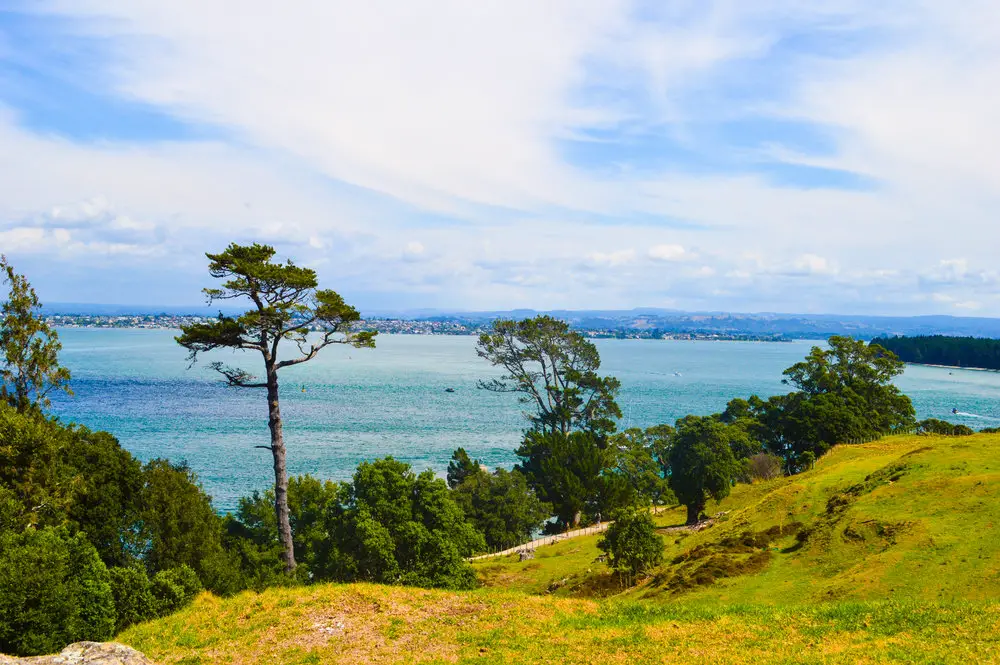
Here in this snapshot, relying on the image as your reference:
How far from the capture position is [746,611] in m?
16.8

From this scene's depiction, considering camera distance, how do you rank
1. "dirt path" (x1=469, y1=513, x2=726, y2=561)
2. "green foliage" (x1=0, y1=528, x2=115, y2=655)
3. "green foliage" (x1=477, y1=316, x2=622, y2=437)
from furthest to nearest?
"green foliage" (x1=477, y1=316, x2=622, y2=437) → "dirt path" (x1=469, y1=513, x2=726, y2=561) → "green foliage" (x1=0, y1=528, x2=115, y2=655)

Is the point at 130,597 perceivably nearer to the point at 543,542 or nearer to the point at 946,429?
the point at 543,542

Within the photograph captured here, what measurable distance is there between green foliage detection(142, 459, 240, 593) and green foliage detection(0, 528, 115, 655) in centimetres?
695

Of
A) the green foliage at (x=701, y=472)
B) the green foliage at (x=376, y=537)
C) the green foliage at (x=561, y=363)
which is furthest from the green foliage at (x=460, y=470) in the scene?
the green foliage at (x=376, y=537)

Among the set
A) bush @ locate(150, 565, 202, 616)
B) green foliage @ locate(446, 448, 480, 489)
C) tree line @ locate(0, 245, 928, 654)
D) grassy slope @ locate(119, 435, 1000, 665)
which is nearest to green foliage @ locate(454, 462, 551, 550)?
tree line @ locate(0, 245, 928, 654)

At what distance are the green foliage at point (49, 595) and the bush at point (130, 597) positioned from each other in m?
0.66

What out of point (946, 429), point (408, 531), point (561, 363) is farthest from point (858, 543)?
point (561, 363)

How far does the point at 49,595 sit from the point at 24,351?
591 inches

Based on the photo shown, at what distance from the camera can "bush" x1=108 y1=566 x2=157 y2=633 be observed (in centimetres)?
1800

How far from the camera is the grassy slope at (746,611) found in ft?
45.3

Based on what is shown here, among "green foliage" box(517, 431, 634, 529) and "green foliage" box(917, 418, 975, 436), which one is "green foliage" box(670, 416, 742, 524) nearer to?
"green foliage" box(517, 431, 634, 529)

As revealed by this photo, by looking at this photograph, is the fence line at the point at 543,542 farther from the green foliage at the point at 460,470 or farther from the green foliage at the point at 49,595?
the green foliage at the point at 49,595

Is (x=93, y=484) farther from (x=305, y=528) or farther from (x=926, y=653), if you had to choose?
(x=926, y=653)

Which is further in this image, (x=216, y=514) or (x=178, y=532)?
(x=216, y=514)
